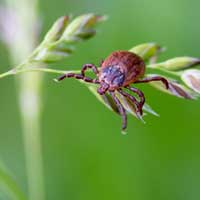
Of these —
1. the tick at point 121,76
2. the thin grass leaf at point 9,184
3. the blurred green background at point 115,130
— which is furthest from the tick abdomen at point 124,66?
the blurred green background at point 115,130

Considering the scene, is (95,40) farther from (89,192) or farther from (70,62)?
(89,192)

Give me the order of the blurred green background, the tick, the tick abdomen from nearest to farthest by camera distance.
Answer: the tick → the tick abdomen → the blurred green background

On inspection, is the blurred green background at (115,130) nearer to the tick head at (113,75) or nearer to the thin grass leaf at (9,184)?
the tick head at (113,75)

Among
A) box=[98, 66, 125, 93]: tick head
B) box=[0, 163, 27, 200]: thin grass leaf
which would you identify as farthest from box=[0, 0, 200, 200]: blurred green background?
box=[0, 163, 27, 200]: thin grass leaf

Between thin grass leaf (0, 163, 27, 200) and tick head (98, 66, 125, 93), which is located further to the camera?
tick head (98, 66, 125, 93)

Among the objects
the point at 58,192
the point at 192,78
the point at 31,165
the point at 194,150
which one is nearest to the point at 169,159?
the point at 194,150

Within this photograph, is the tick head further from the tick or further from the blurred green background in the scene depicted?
the blurred green background
